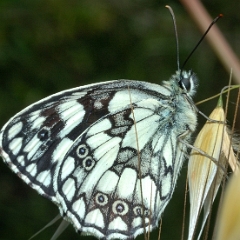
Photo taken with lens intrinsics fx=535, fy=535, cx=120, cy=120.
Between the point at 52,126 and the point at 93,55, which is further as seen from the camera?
the point at 93,55

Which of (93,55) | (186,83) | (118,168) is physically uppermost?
(93,55)

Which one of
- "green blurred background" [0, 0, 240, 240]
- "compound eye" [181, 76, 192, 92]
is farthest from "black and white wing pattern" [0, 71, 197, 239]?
"green blurred background" [0, 0, 240, 240]

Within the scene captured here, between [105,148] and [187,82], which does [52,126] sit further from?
[187,82]

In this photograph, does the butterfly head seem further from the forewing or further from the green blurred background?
the green blurred background

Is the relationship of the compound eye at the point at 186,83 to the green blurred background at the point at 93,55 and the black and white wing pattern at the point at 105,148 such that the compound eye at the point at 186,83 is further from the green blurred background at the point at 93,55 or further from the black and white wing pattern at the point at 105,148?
the green blurred background at the point at 93,55

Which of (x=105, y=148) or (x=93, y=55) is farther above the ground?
(x=93, y=55)

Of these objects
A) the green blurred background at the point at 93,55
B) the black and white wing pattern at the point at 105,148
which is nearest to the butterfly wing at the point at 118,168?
the black and white wing pattern at the point at 105,148

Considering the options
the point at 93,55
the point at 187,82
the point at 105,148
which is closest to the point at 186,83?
the point at 187,82

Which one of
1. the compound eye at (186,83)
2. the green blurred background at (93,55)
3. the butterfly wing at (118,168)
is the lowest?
the butterfly wing at (118,168)
